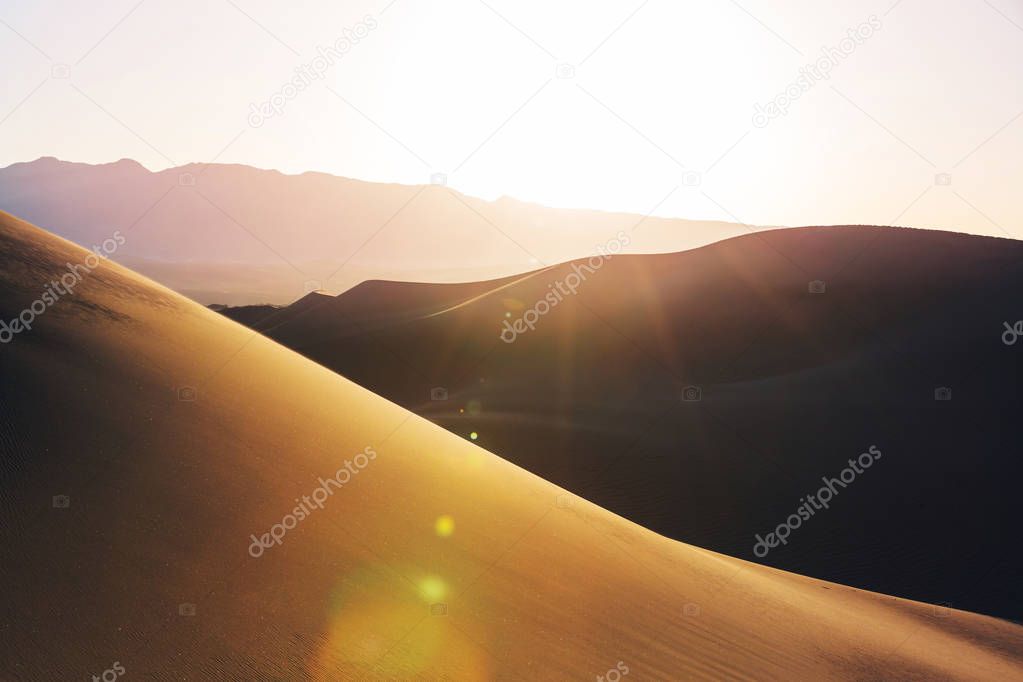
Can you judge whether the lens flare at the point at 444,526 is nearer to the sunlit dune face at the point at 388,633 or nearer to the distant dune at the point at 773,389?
the sunlit dune face at the point at 388,633

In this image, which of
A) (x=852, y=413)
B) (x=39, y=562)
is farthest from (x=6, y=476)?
(x=852, y=413)

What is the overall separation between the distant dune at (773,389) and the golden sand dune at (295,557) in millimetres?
4590

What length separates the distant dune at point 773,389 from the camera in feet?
46.8

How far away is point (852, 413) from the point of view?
1920cm

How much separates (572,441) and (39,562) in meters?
17.0

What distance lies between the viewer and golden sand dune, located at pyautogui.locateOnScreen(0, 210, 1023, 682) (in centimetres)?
400

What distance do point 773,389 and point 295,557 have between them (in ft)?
64.7

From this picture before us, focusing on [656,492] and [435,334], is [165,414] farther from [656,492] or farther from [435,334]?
[435,334]

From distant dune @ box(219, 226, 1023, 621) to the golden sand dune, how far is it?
459 cm

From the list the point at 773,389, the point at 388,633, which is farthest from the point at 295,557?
the point at 773,389

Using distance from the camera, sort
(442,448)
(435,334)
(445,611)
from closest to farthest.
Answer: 1. (445,611)
2. (442,448)
3. (435,334)

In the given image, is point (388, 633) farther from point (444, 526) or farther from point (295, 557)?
point (444, 526)

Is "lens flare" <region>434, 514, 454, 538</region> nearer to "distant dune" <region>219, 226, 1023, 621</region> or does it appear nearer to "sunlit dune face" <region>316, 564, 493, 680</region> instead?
"sunlit dune face" <region>316, 564, 493, 680</region>

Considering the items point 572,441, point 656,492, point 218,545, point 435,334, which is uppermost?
point 218,545
